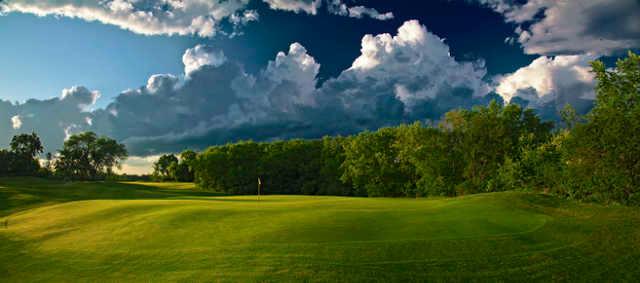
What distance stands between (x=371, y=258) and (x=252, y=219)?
10.9m

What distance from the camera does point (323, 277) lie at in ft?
49.2

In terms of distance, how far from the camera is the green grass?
621 inches

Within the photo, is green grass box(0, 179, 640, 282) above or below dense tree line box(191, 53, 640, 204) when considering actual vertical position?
below

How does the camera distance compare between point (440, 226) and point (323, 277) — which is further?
point (440, 226)

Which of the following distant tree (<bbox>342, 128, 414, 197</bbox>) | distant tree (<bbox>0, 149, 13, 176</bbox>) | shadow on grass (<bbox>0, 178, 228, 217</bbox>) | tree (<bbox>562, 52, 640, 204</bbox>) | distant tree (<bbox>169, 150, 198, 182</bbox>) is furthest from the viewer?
distant tree (<bbox>169, 150, 198, 182</bbox>)

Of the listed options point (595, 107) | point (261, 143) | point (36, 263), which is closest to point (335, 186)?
point (261, 143)

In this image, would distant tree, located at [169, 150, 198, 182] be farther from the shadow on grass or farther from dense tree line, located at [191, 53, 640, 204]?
the shadow on grass

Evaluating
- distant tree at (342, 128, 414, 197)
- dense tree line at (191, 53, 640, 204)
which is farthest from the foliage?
distant tree at (342, 128, 414, 197)

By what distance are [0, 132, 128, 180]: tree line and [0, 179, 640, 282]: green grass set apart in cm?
11430

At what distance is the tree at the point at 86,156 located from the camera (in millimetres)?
128000

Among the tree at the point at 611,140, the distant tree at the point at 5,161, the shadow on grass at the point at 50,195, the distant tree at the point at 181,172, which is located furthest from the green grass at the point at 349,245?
the distant tree at the point at 5,161

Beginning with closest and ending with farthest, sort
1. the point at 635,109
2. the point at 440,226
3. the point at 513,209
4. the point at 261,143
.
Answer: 1. the point at 440,226
2. the point at 513,209
3. the point at 635,109
4. the point at 261,143

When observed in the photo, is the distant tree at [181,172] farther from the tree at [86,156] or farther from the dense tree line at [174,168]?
the tree at [86,156]

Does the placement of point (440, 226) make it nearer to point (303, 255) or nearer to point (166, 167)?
point (303, 255)
